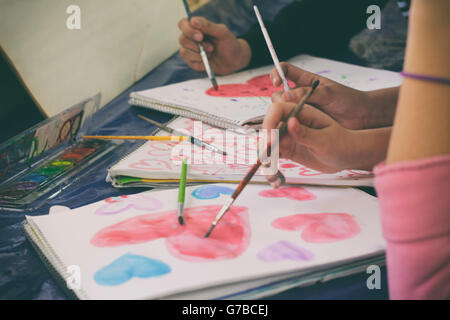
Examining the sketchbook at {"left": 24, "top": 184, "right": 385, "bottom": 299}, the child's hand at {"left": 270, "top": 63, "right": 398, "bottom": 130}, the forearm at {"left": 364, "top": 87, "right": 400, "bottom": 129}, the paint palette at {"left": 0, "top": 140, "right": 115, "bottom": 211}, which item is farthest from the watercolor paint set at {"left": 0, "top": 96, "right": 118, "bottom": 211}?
the forearm at {"left": 364, "top": 87, "right": 400, "bottom": 129}

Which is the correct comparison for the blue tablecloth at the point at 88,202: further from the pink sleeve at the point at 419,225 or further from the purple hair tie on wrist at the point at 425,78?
the purple hair tie on wrist at the point at 425,78

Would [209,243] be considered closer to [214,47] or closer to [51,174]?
[51,174]

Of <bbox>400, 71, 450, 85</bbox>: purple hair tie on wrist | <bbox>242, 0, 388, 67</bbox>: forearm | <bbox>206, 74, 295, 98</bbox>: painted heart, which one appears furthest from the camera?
<bbox>242, 0, 388, 67</bbox>: forearm

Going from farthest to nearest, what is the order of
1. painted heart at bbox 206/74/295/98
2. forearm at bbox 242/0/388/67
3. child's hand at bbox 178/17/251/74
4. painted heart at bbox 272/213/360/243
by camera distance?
forearm at bbox 242/0/388/67 → child's hand at bbox 178/17/251/74 → painted heart at bbox 206/74/295/98 → painted heart at bbox 272/213/360/243

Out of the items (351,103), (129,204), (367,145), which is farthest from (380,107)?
(129,204)

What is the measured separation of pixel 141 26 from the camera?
3.65 feet

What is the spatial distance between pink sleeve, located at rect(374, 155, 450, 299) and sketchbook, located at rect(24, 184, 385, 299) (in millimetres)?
69

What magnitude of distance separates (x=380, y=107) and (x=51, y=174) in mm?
533

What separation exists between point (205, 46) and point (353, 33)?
49cm

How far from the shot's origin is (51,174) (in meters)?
0.64

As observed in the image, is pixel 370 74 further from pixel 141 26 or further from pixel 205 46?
pixel 141 26

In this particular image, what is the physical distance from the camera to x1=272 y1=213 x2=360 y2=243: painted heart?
43cm

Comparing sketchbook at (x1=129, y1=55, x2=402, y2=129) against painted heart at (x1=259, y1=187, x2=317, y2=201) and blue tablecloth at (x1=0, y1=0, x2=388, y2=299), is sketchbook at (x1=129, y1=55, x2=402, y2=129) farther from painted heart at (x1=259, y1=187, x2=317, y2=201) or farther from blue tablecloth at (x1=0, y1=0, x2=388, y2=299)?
painted heart at (x1=259, y1=187, x2=317, y2=201)
